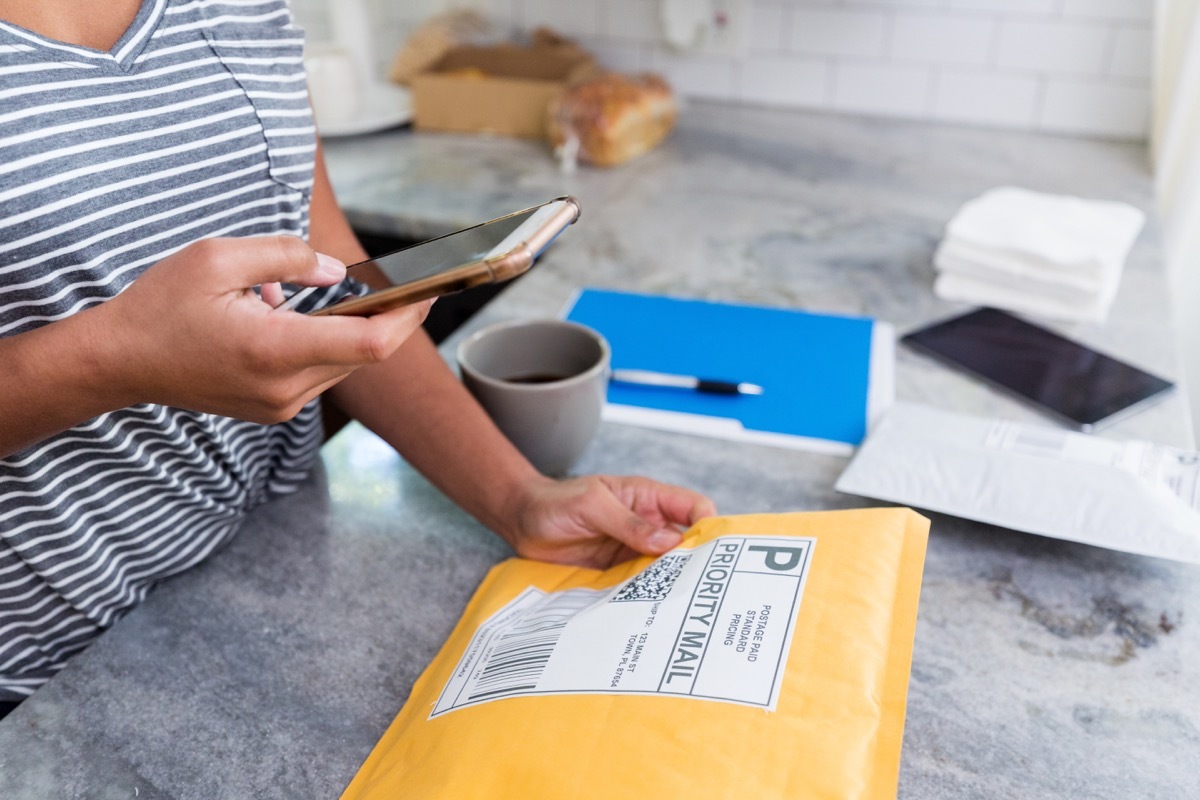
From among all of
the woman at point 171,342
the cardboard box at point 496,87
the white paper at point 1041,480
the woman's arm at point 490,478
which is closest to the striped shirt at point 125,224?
the woman at point 171,342

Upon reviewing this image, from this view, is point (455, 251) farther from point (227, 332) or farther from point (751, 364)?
point (751, 364)

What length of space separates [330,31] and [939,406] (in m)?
1.59

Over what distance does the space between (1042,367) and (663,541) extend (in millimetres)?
511

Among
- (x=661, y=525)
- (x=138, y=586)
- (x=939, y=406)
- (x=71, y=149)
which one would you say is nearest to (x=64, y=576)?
(x=138, y=586)

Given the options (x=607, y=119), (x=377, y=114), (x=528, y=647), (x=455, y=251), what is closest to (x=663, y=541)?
(x=528, y=647)

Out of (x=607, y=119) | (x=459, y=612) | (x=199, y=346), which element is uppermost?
(x=199, y=346)

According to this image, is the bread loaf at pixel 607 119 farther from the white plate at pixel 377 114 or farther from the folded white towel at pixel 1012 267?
the folded white towel at pixel 1012 267

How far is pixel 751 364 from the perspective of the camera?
95 cm

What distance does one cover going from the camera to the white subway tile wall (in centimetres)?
158

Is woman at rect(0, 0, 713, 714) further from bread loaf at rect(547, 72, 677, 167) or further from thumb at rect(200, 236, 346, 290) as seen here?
bread loaf at rect(547, 72, 677, 167)

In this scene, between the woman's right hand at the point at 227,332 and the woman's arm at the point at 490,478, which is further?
the woman's arm at the point at 490,478

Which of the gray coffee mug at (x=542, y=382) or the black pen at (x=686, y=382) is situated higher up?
the gray coffee mug at (x=542, y=382)

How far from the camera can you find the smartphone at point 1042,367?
84 cm

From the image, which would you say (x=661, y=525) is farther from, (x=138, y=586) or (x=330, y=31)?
(x=330, y=31)
